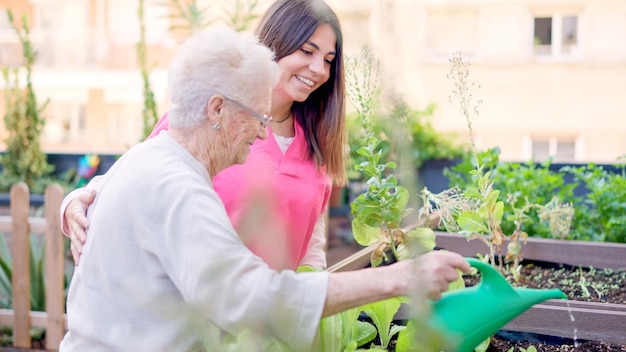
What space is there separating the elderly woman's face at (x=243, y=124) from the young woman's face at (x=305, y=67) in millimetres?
654

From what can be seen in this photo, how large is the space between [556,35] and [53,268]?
9045 mm

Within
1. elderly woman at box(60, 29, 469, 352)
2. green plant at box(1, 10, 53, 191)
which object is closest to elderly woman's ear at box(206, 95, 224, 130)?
elderly woman at box(60, 29, 469, 352)

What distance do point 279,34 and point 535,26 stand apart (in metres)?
9.30

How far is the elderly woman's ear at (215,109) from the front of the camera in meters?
1.29

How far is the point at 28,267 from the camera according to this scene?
3.96 metres

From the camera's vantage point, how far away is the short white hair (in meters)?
1.29

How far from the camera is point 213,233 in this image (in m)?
1.12

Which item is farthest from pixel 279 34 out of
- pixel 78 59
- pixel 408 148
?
pixel 78 59

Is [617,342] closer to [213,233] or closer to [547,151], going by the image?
[213,233]

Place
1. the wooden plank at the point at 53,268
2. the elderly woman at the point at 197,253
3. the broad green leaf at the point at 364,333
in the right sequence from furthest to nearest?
the wooden plank at the point at 53,268, the broad green leaf at the point at 364,333, the elderly woman at the point at 197,253

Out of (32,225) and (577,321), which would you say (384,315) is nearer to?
(577,321)

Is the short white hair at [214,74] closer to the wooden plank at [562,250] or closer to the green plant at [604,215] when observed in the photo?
the wooden plank at [562,250]

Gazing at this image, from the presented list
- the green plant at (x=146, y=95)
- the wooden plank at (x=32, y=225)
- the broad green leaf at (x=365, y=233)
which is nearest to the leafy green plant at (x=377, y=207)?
the broad green leaf at (x=365, y=233)

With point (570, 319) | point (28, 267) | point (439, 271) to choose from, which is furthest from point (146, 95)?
point (439, 271)
